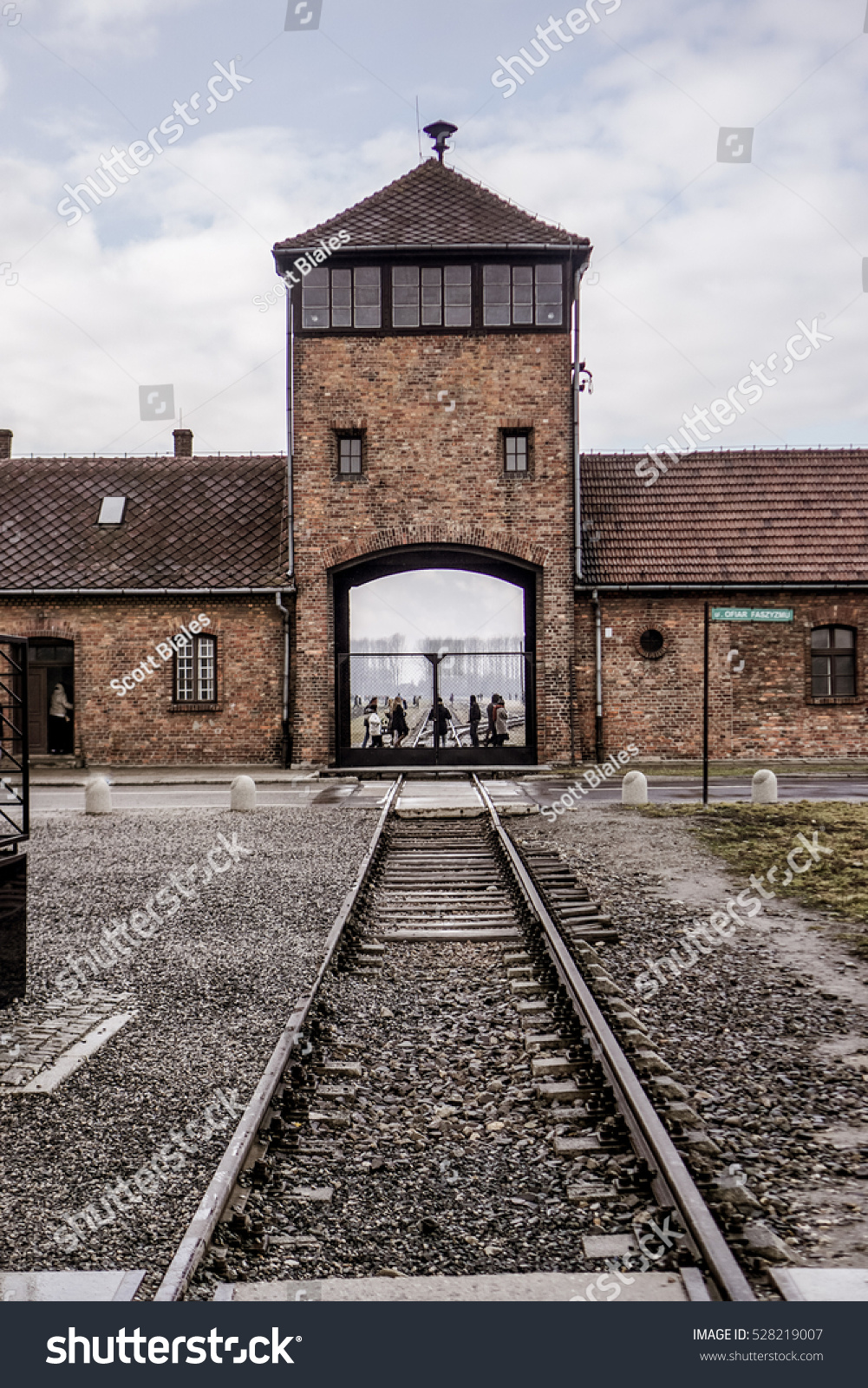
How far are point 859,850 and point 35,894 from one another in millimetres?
8763

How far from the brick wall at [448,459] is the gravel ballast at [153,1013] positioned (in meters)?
9.98

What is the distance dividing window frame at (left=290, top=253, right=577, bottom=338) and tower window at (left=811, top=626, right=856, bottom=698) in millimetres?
8600

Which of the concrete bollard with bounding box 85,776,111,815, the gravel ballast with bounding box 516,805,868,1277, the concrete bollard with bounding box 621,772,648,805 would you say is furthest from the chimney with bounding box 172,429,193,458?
the gravel ballast with bounding box 516,805,868,1277

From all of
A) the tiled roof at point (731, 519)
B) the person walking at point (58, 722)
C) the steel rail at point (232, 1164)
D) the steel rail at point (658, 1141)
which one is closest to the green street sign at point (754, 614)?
the steel rail at point (658, 1141)

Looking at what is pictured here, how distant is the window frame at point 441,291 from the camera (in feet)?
72.8

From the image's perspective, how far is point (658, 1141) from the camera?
13.7 feet

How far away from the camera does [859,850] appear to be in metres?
12.1

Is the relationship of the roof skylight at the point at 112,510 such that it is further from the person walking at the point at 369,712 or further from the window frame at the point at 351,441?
the person walking at the point at 369,712

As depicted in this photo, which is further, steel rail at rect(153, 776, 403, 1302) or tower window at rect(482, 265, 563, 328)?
tower window at rect(482, 265, 563, 328)

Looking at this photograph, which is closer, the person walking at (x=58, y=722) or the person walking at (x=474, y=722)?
the person walking at (x=474, y=722)

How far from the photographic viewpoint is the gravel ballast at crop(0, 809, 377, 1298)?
Result: 3887mm

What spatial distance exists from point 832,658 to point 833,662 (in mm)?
102

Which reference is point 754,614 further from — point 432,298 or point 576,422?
point 432,298

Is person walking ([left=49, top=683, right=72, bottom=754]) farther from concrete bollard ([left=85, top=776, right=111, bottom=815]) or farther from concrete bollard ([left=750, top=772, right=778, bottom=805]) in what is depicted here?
A: concrete bollard ([left=750, top=772, right=778, bottom=805])
